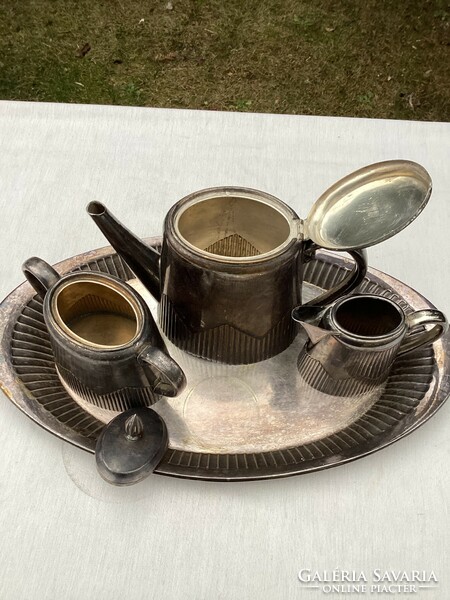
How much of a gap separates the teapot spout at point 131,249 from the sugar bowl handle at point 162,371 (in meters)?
0.11

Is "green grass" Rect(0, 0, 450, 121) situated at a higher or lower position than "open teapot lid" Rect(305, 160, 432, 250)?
lower

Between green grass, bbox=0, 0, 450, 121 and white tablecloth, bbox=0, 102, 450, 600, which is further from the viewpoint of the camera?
green grass, bbox=0, 0, 450, 121

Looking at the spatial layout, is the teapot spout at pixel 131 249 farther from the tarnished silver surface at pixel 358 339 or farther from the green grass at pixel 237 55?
the green grass at pixel 237 55

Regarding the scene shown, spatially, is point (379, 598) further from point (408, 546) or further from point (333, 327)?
point (333, 327)

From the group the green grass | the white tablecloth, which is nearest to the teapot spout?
the white tablecloth

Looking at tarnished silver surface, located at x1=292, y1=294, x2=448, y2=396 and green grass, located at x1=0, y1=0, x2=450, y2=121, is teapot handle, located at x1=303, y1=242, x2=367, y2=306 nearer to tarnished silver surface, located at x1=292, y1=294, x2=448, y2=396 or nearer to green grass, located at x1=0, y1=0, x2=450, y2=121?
tarnished silver surface, located at x1=292, y1=294, x2=448, y2=396

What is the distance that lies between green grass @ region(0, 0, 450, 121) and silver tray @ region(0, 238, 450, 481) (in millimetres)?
1080

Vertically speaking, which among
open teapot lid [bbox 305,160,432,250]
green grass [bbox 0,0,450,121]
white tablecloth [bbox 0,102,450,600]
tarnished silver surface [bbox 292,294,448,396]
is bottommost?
green grass [bbox 0,0,450,121]

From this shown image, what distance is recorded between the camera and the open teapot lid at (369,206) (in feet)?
1.93

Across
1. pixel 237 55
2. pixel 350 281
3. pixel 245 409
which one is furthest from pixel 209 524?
pixel 237 55

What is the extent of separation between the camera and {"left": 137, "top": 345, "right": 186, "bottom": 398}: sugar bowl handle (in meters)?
0.55

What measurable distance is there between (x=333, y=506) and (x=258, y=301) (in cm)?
18

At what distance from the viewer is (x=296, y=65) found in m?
1.70

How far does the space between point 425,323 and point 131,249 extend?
0.85 feet
